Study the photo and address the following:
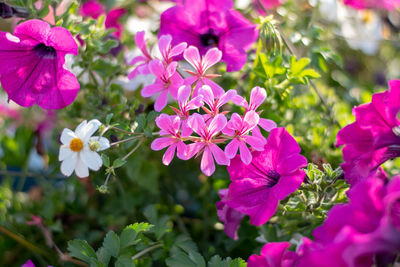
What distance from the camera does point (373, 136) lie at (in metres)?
0.40

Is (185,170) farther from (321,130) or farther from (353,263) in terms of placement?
(353,263)

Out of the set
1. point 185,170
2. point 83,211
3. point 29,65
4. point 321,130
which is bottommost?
point 83,211

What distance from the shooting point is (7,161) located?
894 mm

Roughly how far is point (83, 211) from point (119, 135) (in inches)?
14.8

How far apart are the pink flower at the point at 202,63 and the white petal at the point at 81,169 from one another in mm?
148

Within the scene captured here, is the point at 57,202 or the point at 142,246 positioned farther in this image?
the point at 57,202

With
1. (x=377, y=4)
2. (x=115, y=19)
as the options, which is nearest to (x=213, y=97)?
(x=115, y=19)

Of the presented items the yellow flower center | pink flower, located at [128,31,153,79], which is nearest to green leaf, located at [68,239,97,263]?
the yellow flower center

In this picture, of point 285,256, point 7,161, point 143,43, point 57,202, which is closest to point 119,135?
point 143,43

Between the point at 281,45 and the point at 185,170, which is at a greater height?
the point at 281,45

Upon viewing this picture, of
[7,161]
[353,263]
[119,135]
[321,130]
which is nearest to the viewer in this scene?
[353,263]

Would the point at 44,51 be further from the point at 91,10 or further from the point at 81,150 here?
the point at 91,10

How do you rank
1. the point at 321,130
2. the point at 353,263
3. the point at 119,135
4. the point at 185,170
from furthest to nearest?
1. the point at 185,170
2. the point at 321,130
3. the point at 119,135
4. the point at 353,263

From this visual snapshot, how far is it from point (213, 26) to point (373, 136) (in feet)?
0.89
